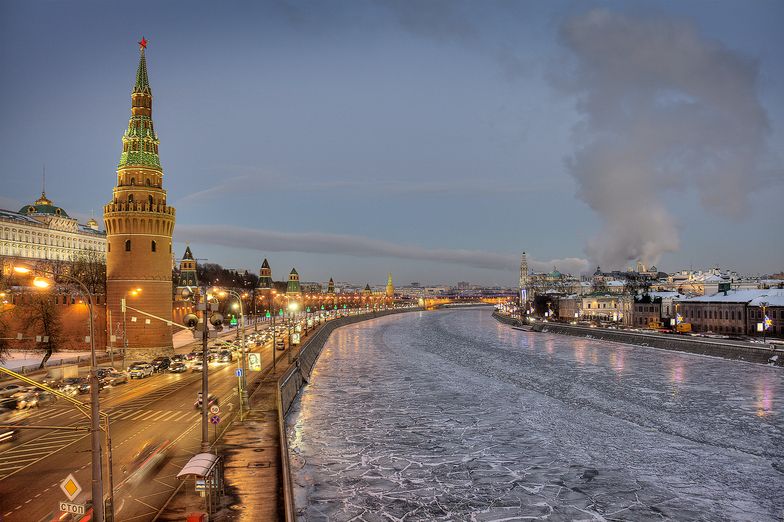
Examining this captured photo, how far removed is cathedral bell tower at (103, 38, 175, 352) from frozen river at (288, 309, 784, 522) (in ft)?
61.6

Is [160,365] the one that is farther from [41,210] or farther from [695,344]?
[41,210]

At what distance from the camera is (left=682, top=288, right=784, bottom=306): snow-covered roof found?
276ft

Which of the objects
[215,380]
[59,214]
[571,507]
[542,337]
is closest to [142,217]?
[215,380]

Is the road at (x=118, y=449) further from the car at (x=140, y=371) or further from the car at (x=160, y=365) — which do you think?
the car at (x=160, y=365)

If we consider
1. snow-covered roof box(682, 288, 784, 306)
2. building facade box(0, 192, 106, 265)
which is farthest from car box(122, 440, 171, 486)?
building facade box(0, 192, 106, 265)

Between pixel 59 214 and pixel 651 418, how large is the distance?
156 metres

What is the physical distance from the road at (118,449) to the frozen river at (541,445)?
516cm

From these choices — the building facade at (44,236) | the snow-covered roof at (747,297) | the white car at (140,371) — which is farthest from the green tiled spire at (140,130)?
the snow-covered roof at (747,297)

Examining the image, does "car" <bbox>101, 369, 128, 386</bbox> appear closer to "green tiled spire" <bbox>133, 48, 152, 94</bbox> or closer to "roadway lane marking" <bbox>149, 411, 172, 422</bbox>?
"roadway lane marking" <bbox>149, 411, 172, 422</bbox>

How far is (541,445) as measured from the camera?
3189 centimetres

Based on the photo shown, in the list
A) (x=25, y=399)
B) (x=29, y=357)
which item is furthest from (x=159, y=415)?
(x=29, y=357)

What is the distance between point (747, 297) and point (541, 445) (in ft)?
238

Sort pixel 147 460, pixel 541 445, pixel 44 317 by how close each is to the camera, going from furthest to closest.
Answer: pixel 44 317
pixel 541 445
pixel 147 460

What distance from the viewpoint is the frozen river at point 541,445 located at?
23.3 meters
